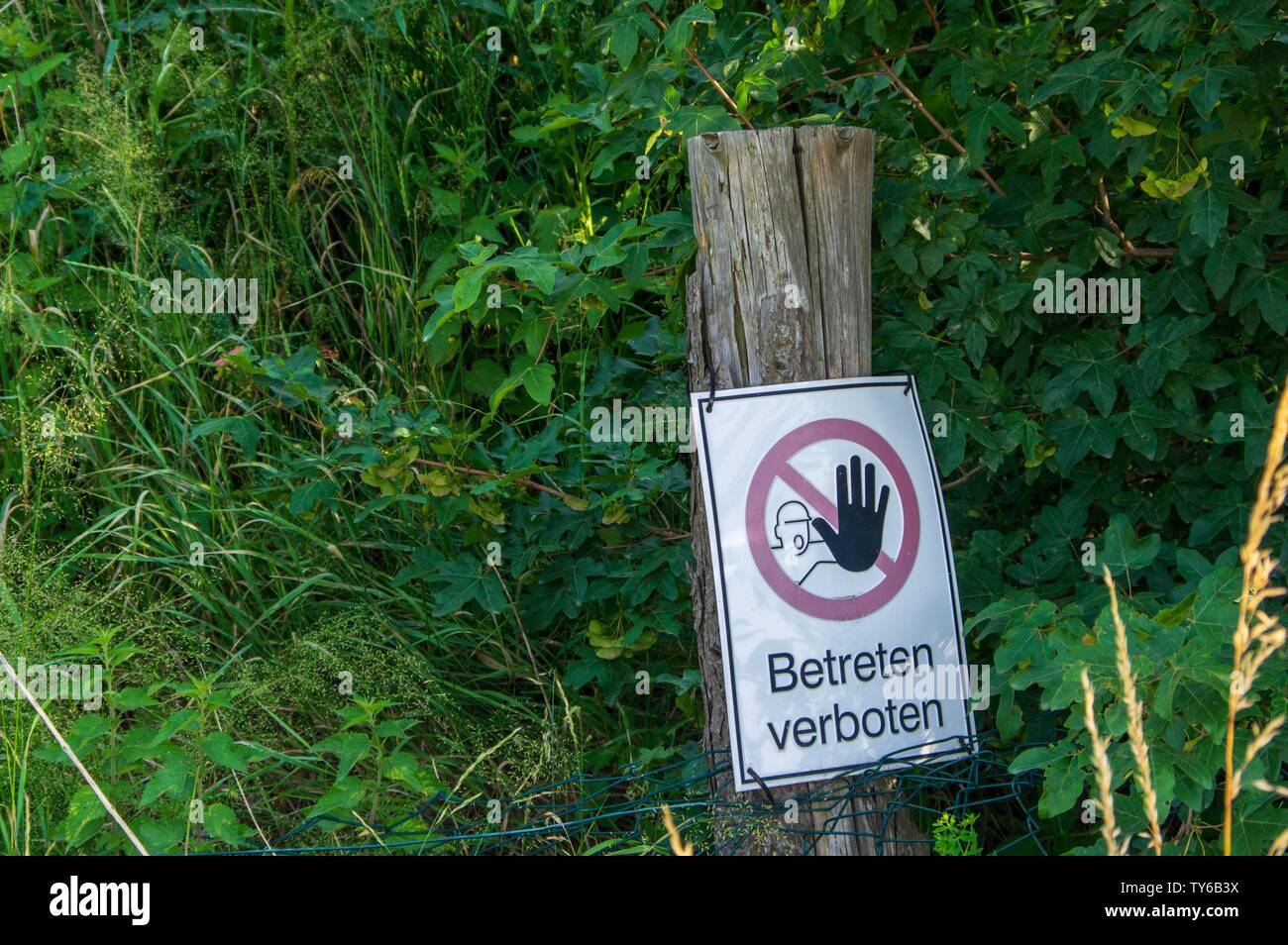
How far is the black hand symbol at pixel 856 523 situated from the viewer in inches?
90.7

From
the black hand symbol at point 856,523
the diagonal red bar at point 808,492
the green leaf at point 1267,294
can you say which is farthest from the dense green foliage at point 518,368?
the diagonal red bar at point 808,492

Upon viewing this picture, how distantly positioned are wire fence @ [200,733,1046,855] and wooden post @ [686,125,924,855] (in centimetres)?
1

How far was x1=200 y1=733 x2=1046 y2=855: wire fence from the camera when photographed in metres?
2.27

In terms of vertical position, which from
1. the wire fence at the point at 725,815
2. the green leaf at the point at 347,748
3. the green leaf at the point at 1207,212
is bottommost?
the wire fence at the point at 725,815

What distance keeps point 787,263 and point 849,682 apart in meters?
0.83

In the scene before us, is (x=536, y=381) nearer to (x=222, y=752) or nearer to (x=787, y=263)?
(x=787, y=263)

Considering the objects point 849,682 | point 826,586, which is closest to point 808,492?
point 826,586

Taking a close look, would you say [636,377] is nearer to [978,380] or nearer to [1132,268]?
[978,380]

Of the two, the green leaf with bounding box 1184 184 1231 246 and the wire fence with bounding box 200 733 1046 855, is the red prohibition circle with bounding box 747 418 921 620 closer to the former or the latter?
the wire fence with bounding box 200 733 1046 855

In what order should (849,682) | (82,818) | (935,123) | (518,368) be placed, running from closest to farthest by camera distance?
1. (849,682)
2. (82,818)
3. (935,123)
4. (518,368)

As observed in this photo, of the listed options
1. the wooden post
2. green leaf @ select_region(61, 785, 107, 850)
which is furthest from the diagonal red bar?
green leaf @ select_region(61, 785, 107, 850)

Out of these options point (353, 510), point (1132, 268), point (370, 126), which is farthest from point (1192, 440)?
point (370, 126)

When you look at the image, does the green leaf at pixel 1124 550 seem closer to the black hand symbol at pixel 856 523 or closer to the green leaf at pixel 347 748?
the black hand symbol at pixel 856 523

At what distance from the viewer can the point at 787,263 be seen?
7.64 ft
